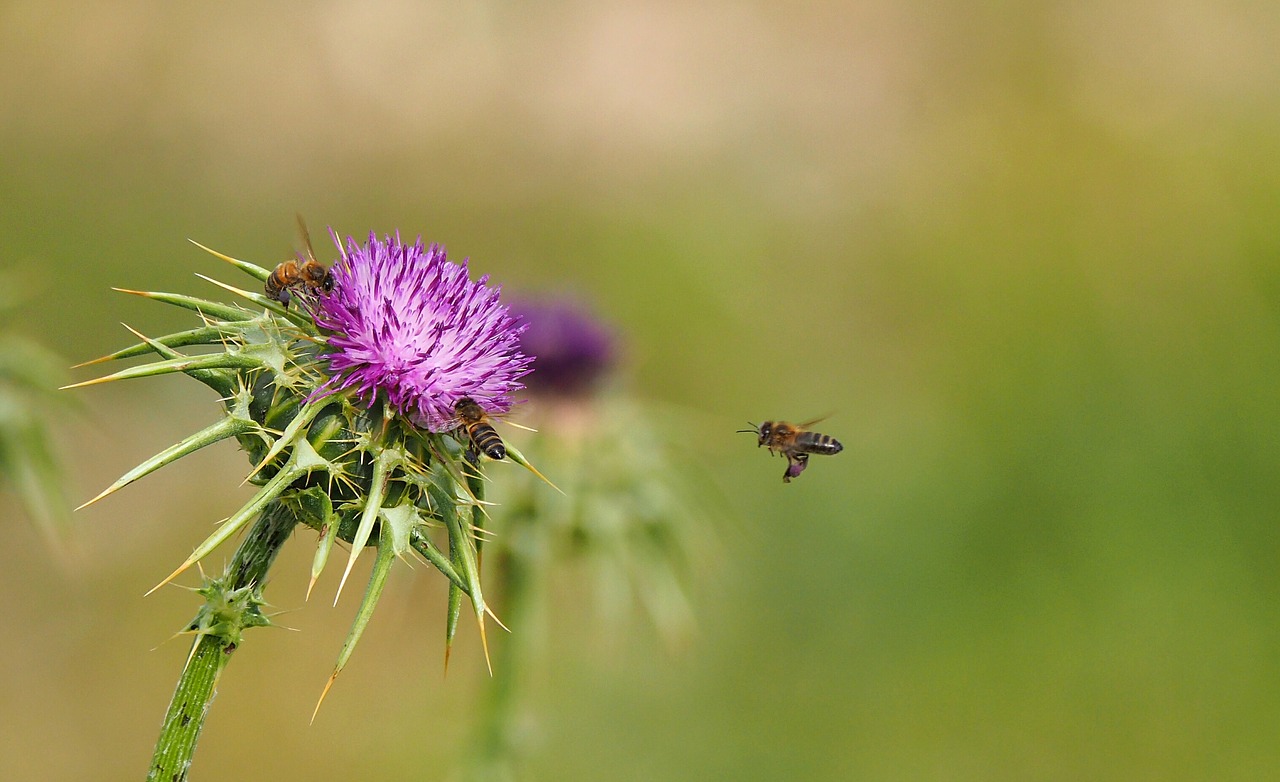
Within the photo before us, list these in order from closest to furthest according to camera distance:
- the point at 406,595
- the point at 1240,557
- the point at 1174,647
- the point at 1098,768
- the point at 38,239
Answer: the point at 406,595
the point at 1098,768
the point at 1174,647
the point at 1240,557
the point at 38,239

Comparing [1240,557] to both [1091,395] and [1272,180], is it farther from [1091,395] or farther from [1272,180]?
[1272,180]

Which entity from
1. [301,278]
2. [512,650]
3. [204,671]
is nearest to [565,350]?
[512,650]

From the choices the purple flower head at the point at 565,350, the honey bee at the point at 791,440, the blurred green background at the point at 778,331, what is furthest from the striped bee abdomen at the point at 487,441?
the purple flower head at the point at 565,350

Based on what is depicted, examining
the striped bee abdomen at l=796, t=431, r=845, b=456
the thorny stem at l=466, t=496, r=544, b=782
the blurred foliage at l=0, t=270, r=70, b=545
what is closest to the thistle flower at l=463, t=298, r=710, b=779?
the thorny stem at l=466, t=496, r=544, b=782

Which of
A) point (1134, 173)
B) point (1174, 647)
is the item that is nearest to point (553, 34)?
point (1134, 173)

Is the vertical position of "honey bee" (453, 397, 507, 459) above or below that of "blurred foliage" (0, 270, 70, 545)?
below

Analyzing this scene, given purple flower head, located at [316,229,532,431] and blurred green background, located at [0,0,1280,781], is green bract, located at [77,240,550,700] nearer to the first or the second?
purple flower head, located at [316,229,532,431]
